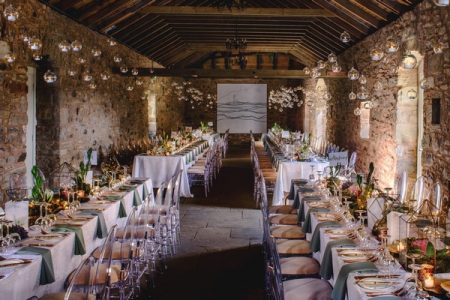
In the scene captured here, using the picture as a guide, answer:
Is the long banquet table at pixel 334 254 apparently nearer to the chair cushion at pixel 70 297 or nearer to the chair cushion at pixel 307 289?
the chair cushion at pixel 307 289

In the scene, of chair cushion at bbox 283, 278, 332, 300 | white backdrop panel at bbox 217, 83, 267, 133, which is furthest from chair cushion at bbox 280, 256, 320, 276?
white backdrop panel at bbox 217, 83, 267, 133

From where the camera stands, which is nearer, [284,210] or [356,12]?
[284,210]

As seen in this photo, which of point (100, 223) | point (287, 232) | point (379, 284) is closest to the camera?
point (379, 284)

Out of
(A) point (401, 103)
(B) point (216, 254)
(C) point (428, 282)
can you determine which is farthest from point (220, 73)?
(C) point (428, 282)

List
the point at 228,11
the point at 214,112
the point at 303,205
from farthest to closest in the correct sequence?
the point at 214,112 → the point at 228,11 → the point at 303,205

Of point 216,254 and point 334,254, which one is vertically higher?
point 334,254

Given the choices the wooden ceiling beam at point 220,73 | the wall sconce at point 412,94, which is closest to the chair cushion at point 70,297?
the wall sconce at point 412,94

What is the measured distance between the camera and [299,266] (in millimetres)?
4031

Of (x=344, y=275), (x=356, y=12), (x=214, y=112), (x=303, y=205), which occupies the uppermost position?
(x=356, y=12)

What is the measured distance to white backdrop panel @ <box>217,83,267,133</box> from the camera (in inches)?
860

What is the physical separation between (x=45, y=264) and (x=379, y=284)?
7.25ft

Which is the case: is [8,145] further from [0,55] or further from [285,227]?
[285,227]

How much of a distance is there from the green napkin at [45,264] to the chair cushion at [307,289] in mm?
1635

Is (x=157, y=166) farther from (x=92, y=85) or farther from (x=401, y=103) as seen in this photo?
(x=401, y=103)
